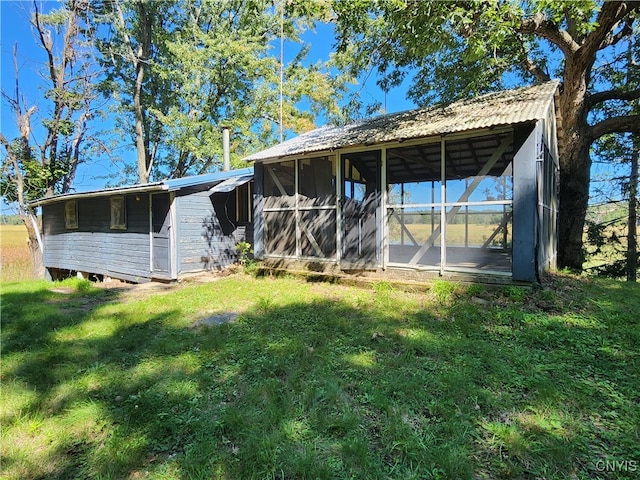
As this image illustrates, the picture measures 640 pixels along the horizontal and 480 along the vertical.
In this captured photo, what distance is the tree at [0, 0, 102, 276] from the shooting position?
37.9 ft

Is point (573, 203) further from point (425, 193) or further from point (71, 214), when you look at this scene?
point (71, 214)

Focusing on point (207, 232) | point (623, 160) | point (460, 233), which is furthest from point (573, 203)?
point (207, 232)

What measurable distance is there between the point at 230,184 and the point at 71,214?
630 centimetres

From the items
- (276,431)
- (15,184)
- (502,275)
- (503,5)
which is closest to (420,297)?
(502,275)

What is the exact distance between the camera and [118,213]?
9.60 metres

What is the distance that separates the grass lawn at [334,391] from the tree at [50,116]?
10021mm

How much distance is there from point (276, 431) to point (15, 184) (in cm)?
1474

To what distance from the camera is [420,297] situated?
215 inches

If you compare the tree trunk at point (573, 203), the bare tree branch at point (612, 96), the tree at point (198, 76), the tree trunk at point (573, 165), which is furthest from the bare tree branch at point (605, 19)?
the tree at point (198, 76)

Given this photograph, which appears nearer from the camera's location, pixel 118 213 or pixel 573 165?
pixel 573 165

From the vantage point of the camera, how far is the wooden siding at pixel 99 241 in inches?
355

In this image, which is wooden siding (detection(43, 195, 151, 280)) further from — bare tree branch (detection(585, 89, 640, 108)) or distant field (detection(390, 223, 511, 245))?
bare tree branch (detection(585, 89, 640, 108))

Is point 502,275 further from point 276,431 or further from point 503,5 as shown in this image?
point 276,431

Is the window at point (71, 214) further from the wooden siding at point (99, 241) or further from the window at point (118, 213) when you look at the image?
the window at point (118, 213)
